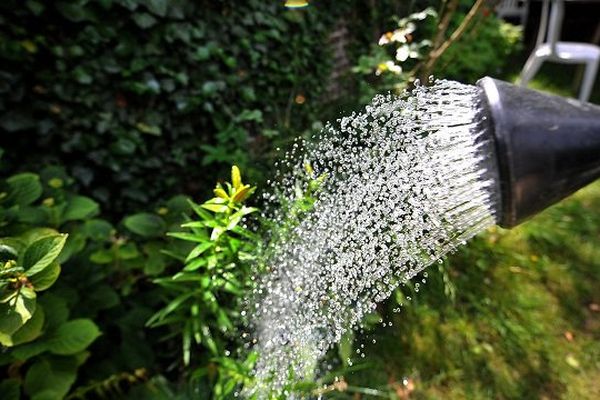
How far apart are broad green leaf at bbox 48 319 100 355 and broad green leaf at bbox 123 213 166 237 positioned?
1.54 feet

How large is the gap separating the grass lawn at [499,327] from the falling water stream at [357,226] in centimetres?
47

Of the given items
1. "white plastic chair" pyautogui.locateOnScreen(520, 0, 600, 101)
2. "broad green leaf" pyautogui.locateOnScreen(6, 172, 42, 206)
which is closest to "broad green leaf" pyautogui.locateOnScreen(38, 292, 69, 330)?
"broad green leaf" pyautogui.locateOnScreen(6, 172, 42, 206)

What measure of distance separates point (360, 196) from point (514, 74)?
4.24 metres

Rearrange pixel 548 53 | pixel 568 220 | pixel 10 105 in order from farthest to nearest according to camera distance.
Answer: pixel 548 53, pixel 568 220, pixel 10 105

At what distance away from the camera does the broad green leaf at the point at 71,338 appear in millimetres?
1491

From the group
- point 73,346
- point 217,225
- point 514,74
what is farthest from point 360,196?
point 514,74

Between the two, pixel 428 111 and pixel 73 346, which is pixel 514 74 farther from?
pixel 73 346

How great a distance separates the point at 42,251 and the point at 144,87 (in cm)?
133

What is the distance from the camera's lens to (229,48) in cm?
266

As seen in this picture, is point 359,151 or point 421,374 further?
point 421,374

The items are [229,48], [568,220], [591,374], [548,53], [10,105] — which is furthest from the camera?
[548,53]

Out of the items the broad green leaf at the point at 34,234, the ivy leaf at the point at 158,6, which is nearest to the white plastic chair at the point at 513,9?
the ivy leaf at the point at 158,6

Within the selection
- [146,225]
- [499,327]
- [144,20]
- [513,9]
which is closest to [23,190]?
[146,225]

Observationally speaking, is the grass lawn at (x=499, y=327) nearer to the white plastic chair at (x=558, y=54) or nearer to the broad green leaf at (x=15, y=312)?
the broad green leaf at (x=15, y=312)
